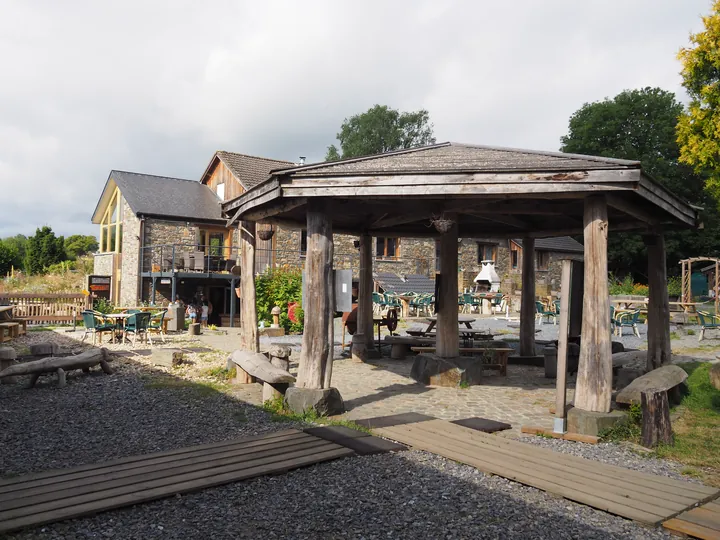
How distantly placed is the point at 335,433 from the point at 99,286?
64.8ft

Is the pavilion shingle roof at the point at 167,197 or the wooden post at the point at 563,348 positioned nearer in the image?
→ the wooden post at the point at 563,348

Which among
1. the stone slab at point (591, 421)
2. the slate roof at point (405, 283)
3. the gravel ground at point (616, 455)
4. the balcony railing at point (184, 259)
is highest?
the balcony railing at point (184, 259)

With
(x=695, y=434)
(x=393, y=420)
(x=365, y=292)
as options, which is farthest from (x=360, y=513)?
(x=365, y=292)

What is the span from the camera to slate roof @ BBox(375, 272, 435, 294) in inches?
1029

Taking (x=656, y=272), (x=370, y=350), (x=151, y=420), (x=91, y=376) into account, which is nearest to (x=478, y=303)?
(x=370, y=350)

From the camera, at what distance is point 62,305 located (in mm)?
19547

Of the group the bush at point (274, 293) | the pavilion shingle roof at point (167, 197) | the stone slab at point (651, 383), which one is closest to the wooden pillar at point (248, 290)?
the stone slab at point (651, 383)

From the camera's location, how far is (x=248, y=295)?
844 centimetres

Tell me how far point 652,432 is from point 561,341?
112 centimetres

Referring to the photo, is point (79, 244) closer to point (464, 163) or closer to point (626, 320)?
point (626, 320)

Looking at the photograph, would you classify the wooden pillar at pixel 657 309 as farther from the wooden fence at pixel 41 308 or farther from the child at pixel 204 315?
the wooden fence at pixel 41 308

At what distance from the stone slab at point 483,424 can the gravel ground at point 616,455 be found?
0.36 metres

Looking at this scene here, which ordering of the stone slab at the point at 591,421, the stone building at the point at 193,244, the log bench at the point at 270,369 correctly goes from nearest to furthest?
the stone slab at the point at 591,421
the log bench at the point at 270,369
the stone building at the point at 193,244

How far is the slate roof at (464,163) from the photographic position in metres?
5.81
